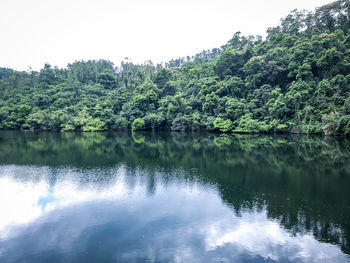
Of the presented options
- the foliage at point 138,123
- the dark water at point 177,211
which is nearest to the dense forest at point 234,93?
the foliage at point 138,123

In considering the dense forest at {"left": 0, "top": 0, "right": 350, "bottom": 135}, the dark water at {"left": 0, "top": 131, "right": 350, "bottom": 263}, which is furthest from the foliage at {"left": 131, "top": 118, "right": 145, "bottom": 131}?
the dark water at {"left": 0, "top": 131, "right": 350, "bottom": 263}

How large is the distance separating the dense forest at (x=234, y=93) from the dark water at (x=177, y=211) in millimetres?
25479

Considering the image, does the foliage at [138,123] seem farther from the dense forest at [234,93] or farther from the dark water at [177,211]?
the dark water at [177,211]

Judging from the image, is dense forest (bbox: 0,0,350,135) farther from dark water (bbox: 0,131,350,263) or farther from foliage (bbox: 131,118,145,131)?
dark water (bbox: 0,131,350,263)

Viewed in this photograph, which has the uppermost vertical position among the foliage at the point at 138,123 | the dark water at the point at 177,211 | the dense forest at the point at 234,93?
the dense forest at the point at 234,93

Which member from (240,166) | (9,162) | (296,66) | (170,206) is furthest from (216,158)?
(296,66)

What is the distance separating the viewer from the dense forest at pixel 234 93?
4719 cm

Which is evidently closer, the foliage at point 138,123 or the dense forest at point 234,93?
the dense forest at point 234,93

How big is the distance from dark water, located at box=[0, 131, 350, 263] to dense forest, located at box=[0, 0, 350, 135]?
25.5 m

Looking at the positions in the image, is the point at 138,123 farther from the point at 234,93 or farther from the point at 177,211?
the point at 177,211

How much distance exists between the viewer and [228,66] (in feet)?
218

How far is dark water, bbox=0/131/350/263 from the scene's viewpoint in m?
9.84

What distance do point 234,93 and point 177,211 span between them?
4953cm

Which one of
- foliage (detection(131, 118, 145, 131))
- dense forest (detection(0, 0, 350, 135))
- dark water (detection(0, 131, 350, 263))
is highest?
dense forest (detection(0, 0, 350, 135))
